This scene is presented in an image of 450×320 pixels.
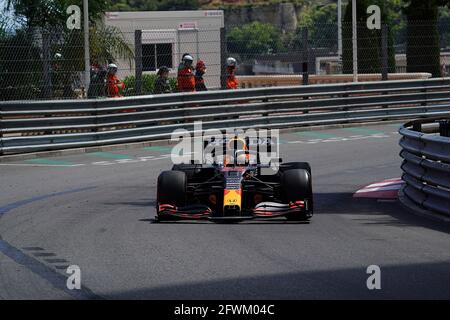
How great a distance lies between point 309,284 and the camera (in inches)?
341

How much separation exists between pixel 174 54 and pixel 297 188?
1214 cm

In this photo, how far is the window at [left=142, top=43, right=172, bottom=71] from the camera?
23547mm

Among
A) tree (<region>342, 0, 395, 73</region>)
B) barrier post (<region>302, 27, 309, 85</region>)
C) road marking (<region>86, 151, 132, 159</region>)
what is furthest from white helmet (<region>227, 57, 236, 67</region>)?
road marking (<region>86, 151, 132, 159</region>)

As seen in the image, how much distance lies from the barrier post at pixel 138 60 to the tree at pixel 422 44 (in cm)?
727

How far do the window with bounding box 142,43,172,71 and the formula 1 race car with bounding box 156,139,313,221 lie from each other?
10321mm

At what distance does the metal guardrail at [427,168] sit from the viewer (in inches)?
516

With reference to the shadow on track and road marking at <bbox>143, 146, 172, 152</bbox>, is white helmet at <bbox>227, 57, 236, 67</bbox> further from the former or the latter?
the shadow on track

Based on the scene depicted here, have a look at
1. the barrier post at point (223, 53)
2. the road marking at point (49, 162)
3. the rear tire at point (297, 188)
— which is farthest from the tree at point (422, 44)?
the rear tire at point (297, 188)

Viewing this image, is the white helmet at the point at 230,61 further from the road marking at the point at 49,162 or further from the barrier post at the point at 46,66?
the road marking at the point at 49,162

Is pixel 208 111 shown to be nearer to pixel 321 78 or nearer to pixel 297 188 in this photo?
pixel 321 78
